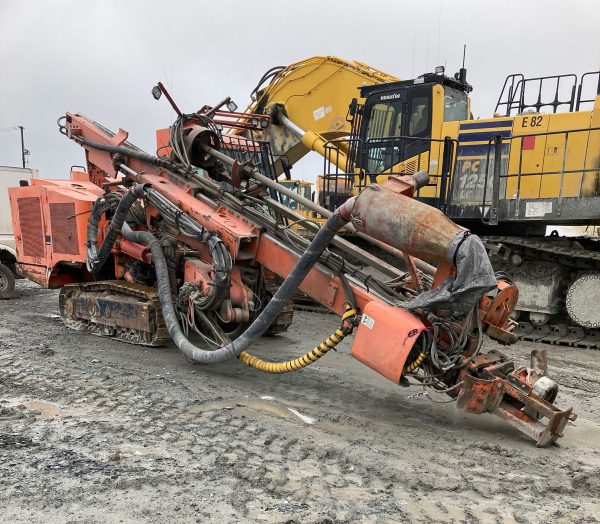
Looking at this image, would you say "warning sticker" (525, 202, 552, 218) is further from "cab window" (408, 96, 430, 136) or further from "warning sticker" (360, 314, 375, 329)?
"warning sticker" (360, 314, 375, 329)

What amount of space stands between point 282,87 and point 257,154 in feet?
9.53

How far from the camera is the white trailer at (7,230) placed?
33.7 feet

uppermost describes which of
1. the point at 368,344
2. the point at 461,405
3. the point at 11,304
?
the point at 368,344

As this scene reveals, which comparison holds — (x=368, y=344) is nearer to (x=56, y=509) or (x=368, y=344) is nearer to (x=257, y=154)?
(x=56, y=509)

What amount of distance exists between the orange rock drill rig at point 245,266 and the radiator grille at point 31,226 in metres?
0.03

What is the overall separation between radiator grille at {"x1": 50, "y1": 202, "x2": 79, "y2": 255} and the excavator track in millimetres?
5479

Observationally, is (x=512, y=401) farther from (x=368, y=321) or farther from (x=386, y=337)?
(x=368, y=321)

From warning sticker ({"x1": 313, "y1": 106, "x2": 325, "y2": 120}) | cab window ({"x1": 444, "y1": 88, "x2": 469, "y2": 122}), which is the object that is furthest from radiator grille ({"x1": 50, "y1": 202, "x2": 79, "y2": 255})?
cab window ({"x1": 444, "y1": 88, "x2": 469, "y2": 122})

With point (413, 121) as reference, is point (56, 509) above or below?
below

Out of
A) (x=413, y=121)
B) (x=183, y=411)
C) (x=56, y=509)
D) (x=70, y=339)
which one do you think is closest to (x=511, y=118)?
(x=413, y=121)

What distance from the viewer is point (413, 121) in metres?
8.13

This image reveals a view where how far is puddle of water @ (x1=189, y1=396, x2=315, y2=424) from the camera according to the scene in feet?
14.2

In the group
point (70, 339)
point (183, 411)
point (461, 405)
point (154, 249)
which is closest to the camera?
point (461, 405)

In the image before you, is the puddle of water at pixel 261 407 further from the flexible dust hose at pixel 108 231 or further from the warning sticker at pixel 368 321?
the flexible dust hose at pixel 108 231
